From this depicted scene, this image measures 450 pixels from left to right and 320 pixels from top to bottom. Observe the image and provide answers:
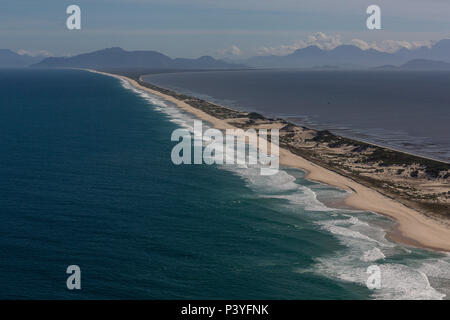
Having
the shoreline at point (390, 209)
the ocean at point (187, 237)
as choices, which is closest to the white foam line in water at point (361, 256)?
the ocean at point (187, 237)

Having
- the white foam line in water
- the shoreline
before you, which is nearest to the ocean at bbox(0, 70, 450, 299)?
the white foam line in water

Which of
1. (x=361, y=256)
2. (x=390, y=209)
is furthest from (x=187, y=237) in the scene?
(x=390, y=209)

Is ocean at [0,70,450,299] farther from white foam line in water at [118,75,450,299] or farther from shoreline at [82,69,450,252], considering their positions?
shoreline at [82,69,450,252]

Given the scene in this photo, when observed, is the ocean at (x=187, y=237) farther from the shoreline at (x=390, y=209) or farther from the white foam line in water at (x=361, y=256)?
the shoreline at (x=390, y=209)

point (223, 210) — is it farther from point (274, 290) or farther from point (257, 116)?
point (257, 116)

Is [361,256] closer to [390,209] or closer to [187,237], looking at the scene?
[390,209]

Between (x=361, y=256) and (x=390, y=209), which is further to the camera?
(x=390, y=209)

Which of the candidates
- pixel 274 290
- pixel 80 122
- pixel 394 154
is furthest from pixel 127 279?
pixel 80 122
